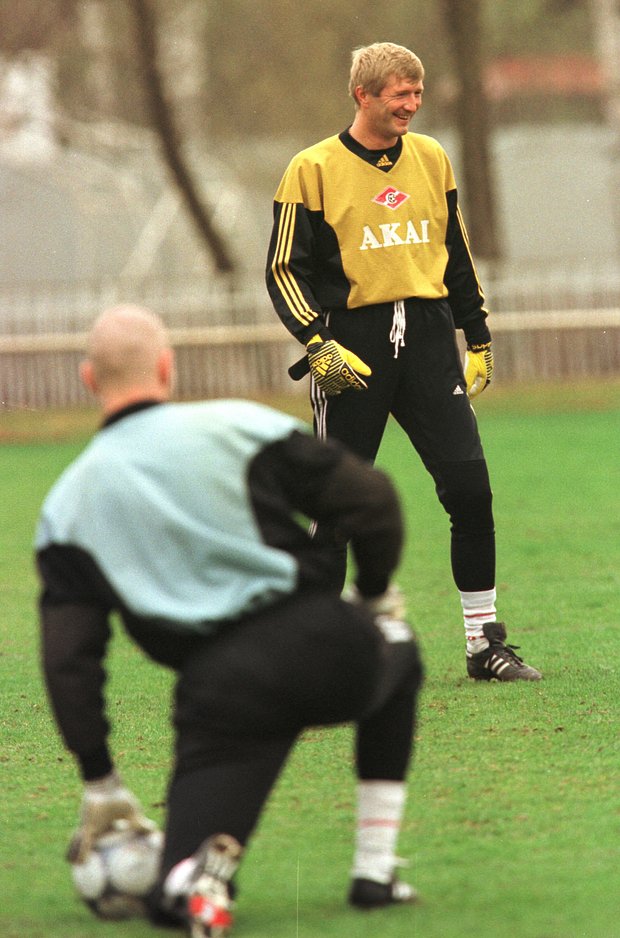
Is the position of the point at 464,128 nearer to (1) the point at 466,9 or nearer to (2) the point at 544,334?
(1) the point at 466,9

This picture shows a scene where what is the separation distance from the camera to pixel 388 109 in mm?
5750

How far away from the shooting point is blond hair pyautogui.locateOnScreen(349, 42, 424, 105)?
5742mm

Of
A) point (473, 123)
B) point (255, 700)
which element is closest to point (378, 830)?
point (255, 700)

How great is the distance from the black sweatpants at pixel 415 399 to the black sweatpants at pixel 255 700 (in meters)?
2.49

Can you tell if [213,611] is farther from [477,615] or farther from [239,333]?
[239,333]

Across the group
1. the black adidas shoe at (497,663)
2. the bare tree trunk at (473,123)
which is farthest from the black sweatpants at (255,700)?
the bare tree trunk at (473,123)

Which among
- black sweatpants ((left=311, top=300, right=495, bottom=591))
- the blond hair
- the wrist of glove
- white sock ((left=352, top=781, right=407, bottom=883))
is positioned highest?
the blond hair

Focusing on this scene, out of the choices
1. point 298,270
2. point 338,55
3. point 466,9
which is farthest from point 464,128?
point 298,270

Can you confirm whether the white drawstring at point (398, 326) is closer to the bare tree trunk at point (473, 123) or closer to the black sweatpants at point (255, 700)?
the black sweatpants at point (255, 700)

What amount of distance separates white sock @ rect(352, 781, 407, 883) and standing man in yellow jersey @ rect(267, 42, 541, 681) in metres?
2.41

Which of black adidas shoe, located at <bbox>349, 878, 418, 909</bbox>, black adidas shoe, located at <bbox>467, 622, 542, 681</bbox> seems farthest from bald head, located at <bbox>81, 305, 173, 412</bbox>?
black adidas shoe, located at <bbox>467, 622, 542, 681</bbox>

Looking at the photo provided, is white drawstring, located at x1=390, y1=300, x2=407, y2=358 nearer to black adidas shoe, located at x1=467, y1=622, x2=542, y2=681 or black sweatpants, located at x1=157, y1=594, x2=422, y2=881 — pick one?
black adidas shoe, located at x1=467, y1=622, x2=542, y2=681

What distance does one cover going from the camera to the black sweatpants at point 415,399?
593 cm

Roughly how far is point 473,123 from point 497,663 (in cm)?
1784
